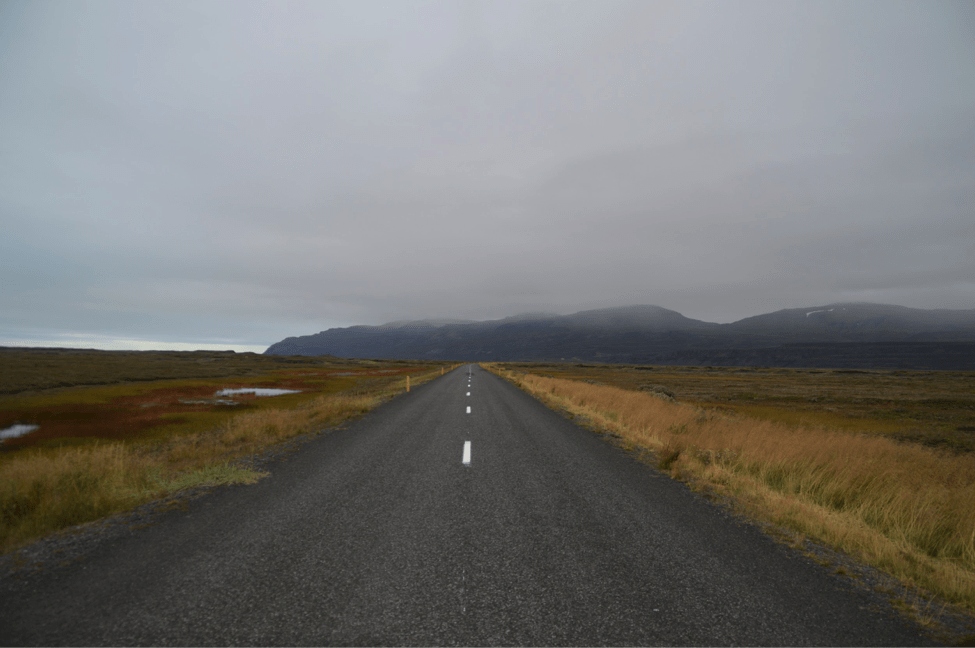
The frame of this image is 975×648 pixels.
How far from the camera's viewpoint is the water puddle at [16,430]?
715 inches

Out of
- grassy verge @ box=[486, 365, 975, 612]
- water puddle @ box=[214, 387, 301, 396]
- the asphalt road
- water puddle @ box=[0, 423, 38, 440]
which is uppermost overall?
the asphalt road

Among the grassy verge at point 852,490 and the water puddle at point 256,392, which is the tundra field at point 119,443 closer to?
the water puddle at point 256,392

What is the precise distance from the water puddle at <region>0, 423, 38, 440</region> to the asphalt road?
20701mm

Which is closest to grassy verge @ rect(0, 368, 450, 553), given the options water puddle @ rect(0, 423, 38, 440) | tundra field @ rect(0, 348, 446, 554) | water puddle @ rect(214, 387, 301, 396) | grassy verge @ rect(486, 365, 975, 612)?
tundra field @ rect(0, 348, 446, 554)

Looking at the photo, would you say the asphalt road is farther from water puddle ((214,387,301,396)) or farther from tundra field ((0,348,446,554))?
water puddle ((214,387,301,396))

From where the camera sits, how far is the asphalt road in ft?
10.2

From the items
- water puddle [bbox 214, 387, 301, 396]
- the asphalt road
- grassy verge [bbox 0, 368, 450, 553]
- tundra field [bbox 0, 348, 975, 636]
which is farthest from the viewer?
water puddle [bbox 214, 387, 301, 396]

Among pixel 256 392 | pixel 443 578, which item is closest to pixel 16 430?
pixel 256 392

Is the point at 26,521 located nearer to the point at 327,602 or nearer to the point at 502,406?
the point at 327,602

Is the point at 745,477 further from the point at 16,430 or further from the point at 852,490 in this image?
the point at 16,430

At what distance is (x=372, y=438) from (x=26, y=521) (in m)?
6.65

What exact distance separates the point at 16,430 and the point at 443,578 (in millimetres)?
27575

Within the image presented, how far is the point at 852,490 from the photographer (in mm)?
7008

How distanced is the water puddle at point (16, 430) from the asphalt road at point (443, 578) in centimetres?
2070
